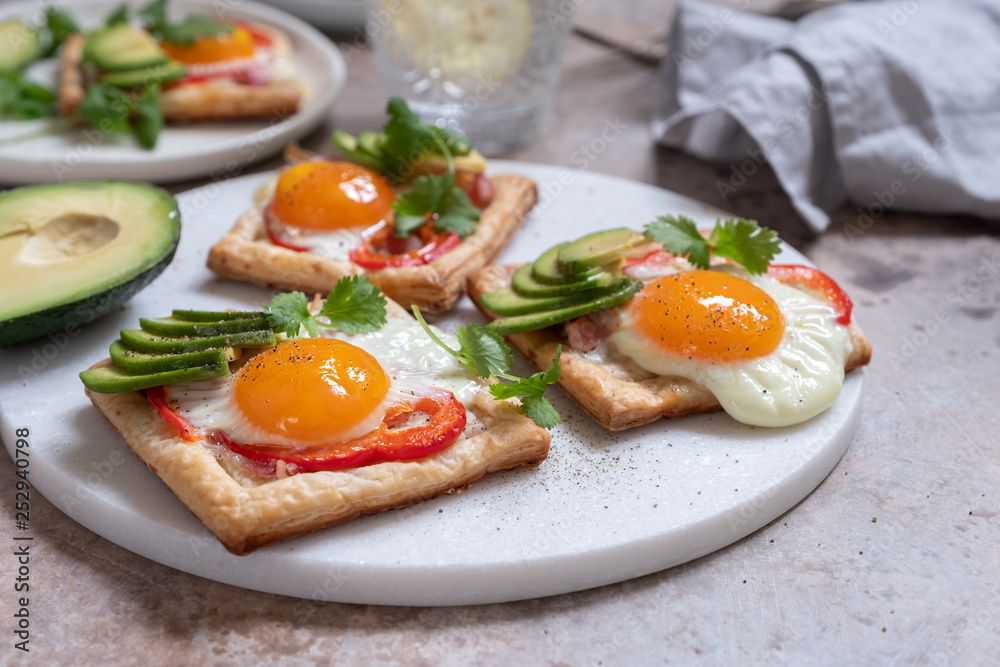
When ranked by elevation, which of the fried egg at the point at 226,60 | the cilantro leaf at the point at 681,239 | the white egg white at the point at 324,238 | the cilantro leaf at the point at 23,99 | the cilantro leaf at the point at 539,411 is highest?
the cilantro leaf at the point at 681,239

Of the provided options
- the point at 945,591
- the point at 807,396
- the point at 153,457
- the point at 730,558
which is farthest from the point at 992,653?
the point at 153,457

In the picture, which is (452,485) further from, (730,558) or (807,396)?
(807,396)

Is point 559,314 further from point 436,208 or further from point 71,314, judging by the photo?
point 71,314

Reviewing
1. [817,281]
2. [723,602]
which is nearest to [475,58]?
[817,281]

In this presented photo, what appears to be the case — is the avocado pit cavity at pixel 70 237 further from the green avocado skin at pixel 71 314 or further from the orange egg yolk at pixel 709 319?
the orange egg yolk at pixel 709 319

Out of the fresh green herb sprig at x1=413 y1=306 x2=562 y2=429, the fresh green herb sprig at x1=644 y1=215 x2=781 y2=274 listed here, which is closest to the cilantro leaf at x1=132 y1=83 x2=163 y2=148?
the fresh green herb sprig at x1=413 y1=306 x2=562 y2=429

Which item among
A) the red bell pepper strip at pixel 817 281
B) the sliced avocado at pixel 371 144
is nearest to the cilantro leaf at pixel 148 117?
the sliced avocado at pixel 371 144
